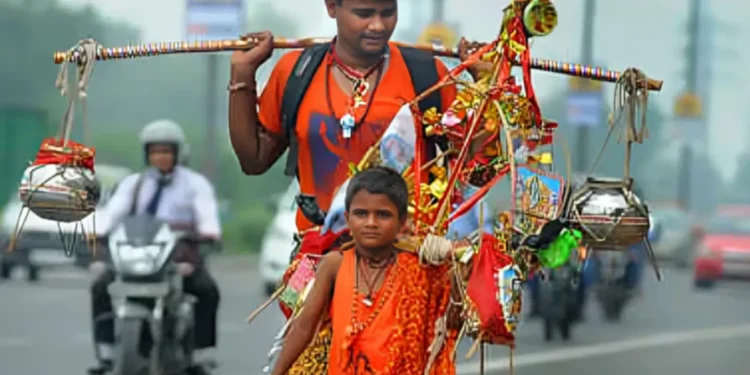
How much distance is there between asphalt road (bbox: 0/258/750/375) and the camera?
15.0m

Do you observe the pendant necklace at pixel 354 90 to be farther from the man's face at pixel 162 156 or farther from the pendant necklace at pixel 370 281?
the man's face at pixel 162 156

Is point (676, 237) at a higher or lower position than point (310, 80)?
lower

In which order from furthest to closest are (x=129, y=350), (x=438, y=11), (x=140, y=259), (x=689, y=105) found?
(x=689, y=105), (x=438, y=11), (x=140, y=259), (x=129, y=350)

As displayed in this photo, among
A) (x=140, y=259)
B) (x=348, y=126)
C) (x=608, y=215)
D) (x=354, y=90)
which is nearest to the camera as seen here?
(x=608, y=215)

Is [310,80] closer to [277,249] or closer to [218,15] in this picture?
[277,249]

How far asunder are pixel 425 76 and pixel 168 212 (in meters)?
5.61

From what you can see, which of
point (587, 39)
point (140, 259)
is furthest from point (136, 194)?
point (587, 39)

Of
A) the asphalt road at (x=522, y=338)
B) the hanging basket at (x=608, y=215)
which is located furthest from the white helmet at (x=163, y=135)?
the hanging basket at (x=608, y=215)

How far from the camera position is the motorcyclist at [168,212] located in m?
11.5

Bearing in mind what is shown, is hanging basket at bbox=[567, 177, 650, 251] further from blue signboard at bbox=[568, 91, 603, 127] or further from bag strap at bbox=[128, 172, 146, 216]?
blue signboard at bbox=[568, 91, 603, 127]

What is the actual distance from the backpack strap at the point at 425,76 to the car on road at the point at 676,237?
3383cm

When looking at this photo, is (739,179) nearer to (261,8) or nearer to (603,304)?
(261,8)

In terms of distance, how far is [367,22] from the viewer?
648 centimetres

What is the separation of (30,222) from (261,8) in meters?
14.4
